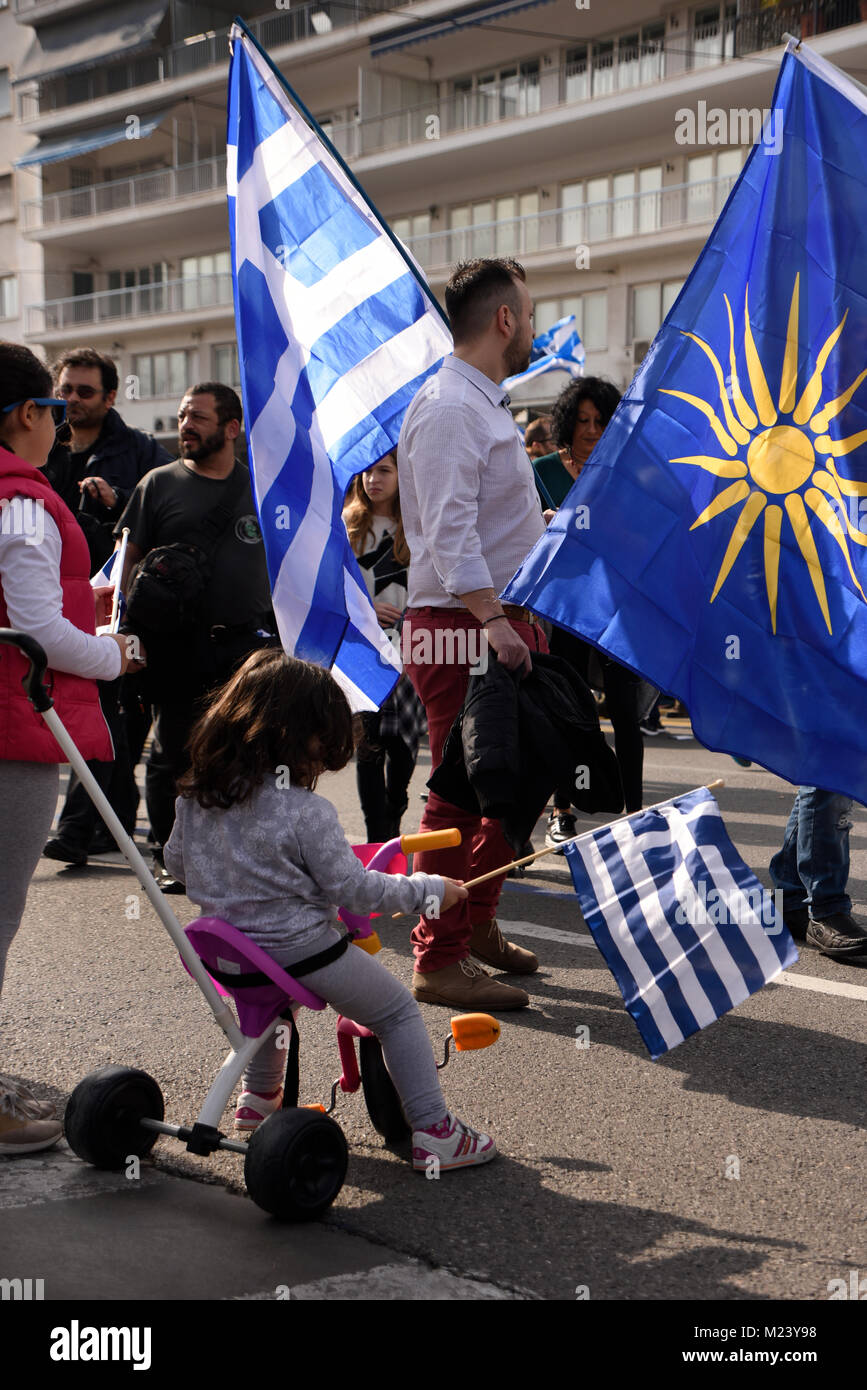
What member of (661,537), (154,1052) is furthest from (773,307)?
(154,1052)

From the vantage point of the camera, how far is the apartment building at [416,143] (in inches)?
1144

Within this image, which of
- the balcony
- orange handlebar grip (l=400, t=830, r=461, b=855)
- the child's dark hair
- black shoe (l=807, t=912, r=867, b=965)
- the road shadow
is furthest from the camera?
the balcony

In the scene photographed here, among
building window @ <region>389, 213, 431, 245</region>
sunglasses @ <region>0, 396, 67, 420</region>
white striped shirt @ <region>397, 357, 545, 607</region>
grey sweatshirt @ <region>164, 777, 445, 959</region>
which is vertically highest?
building window @ <region>389, 213, 431, 245</region>

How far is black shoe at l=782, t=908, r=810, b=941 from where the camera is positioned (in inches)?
199

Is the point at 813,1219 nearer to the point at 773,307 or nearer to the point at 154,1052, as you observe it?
the point at 154,1052

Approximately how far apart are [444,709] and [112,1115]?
1716 mm

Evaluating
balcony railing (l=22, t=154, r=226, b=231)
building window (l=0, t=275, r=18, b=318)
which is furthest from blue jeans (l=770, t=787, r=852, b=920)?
building window (l=0, t=275, r=18, b=318)

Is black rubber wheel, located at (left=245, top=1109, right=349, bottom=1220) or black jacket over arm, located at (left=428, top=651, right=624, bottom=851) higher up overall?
black jacket over arm, located at (left=428, top=651, right=624, bottom=851)

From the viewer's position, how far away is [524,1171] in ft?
10.3

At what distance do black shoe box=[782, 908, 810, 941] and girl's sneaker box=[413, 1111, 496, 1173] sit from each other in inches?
87.0

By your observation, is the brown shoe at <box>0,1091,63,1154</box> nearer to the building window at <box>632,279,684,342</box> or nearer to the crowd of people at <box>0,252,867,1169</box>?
the crowd of people at <box>0,252,867,1169</box>

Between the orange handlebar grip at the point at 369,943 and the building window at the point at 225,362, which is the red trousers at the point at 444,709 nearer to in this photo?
the orange handlebar grip at the point at 369,943

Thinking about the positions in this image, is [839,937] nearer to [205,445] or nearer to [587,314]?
[205,445]

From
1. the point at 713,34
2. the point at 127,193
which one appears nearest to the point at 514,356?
the point at 713,34
